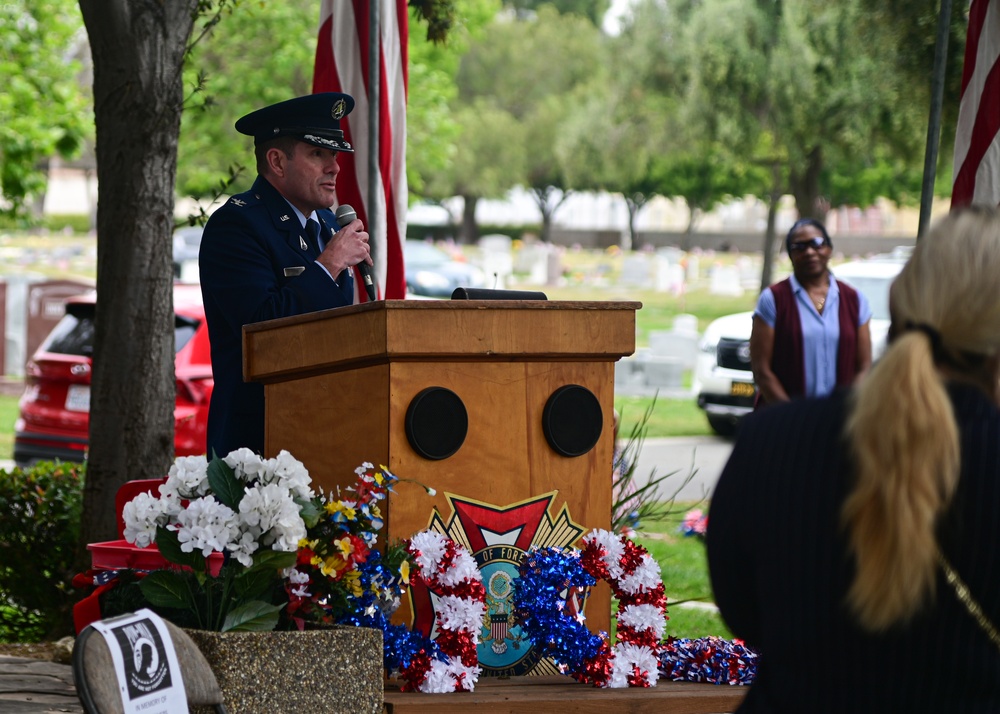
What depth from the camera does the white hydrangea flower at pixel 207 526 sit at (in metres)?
3.10

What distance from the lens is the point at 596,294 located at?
35.2 meters

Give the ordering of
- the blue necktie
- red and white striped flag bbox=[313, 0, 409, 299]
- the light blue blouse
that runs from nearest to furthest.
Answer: the blue necktie → red and white striped flag bbox=[313, 0, 409, 299] → the light blue blouse

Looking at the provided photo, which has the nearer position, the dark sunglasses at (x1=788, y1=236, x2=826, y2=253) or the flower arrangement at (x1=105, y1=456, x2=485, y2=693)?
the flower arrangement at (x1=105, y1=456, x2=485, y2=693)

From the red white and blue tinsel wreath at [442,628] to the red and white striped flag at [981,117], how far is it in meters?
3.02

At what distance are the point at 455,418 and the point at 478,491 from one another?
0.21m

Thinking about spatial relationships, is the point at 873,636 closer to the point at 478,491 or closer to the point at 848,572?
the point at 848,572

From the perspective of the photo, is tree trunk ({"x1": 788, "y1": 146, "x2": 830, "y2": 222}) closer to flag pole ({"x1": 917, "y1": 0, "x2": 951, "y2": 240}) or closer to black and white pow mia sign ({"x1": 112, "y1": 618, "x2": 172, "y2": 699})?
flag pole ({"x1": 917, "y1": 0, "x2": 951, "y2": 240})

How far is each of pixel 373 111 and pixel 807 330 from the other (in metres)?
2.70

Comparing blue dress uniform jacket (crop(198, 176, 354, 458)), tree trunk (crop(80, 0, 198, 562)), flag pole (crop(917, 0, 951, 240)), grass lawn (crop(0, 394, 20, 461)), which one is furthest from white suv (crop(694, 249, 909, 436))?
blue dress uniform jacket (crop(198, 176, 354, 458))

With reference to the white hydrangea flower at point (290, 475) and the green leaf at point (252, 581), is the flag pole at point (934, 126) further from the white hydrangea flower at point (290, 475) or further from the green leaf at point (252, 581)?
the green leaf at point (252, 581)

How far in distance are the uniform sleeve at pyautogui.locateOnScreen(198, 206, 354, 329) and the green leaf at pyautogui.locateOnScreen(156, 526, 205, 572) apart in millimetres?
900

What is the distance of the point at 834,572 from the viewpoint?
1914 millimetres

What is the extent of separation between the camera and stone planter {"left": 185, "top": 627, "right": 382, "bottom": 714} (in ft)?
9.87

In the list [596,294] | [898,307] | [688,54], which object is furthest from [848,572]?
[596,294]
